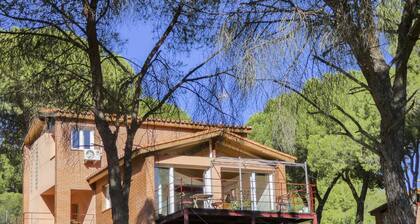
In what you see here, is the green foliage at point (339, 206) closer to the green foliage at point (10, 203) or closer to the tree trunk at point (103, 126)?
the green foliage at point (10, 203)

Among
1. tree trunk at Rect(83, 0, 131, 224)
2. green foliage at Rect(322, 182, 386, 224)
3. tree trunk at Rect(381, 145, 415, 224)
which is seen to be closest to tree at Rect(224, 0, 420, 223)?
tree trunk at Rect(381, 145, 415, 224)

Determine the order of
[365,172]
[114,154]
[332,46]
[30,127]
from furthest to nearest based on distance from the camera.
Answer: [365,172], [30,127], [114,154], [332,46]

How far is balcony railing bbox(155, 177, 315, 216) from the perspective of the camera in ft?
81.9

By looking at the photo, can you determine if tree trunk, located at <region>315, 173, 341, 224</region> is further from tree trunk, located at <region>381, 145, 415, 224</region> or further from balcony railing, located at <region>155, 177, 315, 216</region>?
tree trunk, located at <region>381, 145, 415, 224</region>

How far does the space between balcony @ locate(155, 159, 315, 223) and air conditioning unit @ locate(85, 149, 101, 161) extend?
4.39 meters

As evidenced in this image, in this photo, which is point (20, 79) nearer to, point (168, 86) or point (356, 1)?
point (168, 86)

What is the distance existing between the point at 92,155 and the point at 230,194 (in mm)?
6206

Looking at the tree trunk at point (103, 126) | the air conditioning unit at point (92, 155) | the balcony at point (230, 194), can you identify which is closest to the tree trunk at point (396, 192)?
the tree trunk at point (103, 126)

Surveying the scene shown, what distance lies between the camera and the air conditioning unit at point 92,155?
2853 cm

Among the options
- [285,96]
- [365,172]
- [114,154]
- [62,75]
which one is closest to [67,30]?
[62,75]

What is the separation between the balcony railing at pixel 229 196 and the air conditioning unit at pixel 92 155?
4.65m

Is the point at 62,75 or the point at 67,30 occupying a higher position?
the point at 67,30

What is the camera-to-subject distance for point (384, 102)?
7.78 meters

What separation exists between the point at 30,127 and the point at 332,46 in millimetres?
6932
